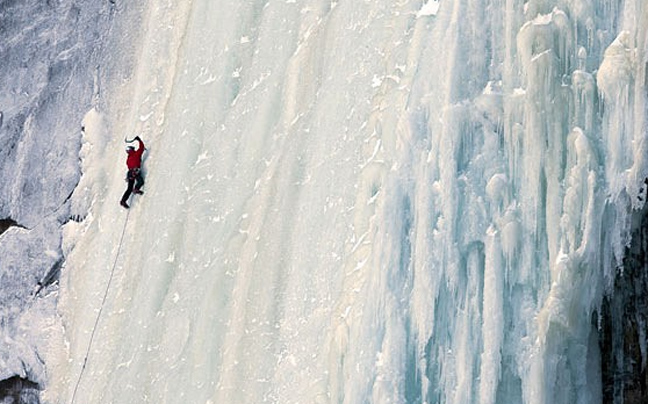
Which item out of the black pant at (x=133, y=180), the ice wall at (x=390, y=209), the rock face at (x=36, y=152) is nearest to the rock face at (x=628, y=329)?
the ice wall at (x=390, y=209)

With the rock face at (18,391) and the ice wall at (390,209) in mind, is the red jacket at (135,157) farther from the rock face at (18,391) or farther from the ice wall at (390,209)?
the rock face at (18,391)

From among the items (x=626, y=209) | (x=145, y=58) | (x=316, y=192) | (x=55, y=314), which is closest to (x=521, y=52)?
(x=626, y=209)

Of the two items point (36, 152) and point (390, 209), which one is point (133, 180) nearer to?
point (36, 152)

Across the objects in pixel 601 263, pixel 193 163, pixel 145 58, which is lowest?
pixel 601 263

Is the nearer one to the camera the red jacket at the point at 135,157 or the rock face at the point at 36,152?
the red jacket at the point at 135,157

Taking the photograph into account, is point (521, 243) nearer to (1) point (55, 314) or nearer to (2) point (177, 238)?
(2) point (177, 238)

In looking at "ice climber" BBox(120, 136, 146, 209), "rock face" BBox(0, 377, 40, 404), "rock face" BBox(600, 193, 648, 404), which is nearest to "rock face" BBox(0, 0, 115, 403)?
"rock face" BBox(0, 377, 40, 404)

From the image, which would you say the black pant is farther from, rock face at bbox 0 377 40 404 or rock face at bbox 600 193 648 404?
rock face at bbox 600 193 648 404
